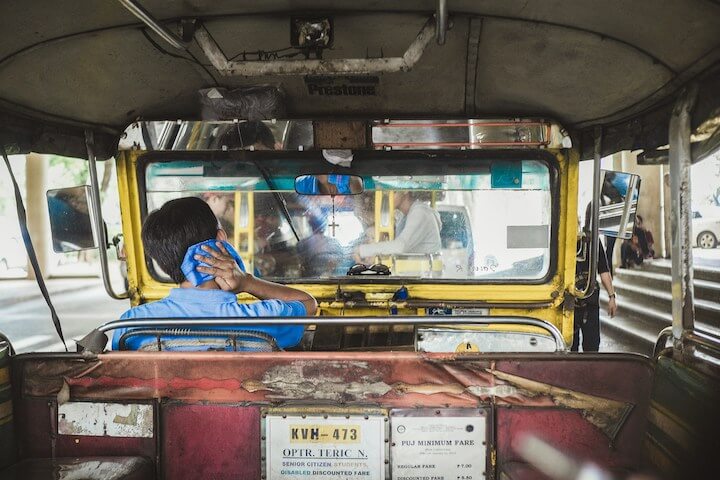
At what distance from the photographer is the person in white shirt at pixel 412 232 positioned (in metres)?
3.27

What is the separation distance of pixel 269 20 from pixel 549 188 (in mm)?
1865

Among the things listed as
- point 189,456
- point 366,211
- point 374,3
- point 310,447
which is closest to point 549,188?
point 366,211

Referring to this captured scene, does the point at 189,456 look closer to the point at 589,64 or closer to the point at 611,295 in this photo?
the point at 589,64

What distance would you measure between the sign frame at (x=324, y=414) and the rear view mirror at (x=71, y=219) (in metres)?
1.90

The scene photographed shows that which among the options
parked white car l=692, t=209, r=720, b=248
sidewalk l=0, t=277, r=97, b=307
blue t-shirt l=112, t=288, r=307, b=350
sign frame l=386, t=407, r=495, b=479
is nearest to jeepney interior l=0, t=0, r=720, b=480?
sign frame l=386, t=407, r=495, b=479

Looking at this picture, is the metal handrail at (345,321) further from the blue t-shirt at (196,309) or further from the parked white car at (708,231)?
the parked white car at (708,231)

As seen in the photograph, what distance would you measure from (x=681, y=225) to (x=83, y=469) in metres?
2.31

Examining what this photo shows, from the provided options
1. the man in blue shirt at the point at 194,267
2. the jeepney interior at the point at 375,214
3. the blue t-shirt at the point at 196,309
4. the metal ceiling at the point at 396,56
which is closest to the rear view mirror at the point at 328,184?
the jeepney interior at the point at 375,214

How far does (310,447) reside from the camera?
192 centimetres

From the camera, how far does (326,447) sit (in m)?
1.92

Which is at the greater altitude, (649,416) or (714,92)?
(714,92)

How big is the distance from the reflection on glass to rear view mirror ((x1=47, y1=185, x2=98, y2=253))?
368 mm

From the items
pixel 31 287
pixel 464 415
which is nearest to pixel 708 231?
pixel 464 415

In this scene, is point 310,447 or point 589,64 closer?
point 310,447
